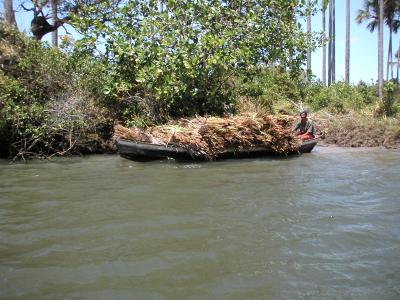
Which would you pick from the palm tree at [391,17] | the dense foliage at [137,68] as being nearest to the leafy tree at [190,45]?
the dense foliage at [137,68]

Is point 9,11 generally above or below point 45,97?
above

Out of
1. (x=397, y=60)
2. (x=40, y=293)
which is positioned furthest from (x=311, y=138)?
(x=397, y=60)

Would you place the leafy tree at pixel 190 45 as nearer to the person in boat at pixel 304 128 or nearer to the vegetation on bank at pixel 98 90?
the vegetation on bank at pixel 98 90

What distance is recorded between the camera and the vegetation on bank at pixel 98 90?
12.7m

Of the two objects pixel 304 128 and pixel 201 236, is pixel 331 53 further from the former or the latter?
pixel 201 236

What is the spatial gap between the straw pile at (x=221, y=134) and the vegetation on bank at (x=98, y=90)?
4.22ft

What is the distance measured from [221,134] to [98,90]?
461 centimetres

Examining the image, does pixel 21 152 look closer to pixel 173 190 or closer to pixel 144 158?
pixel 144 158

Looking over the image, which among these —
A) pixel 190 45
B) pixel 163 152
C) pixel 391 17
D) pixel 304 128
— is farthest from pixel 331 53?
pixel 163 152

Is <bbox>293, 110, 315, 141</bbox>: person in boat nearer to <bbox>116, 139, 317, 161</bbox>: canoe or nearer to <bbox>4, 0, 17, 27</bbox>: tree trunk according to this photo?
<bbox>116, 139, 317, 161</bbox>: canoe

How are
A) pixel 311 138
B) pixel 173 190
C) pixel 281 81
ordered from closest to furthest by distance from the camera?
pixel 173 190
pixel 311 138
pixel 281 81

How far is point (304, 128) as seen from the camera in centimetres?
1359

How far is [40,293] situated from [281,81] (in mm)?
17179

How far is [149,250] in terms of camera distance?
490 cm
